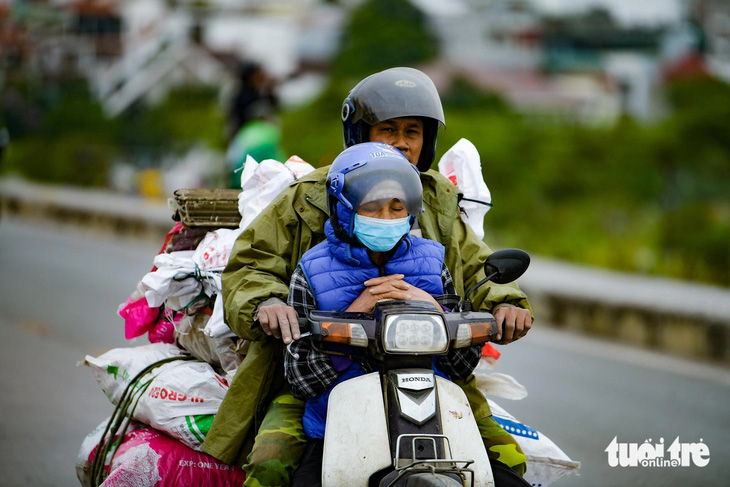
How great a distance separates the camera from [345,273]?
2.99m

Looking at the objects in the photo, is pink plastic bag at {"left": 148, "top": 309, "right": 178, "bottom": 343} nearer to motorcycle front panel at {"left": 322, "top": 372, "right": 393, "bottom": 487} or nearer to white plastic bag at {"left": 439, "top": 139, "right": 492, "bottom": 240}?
white plastic bag at {"left": 439, "top": 139, "right": 492, "bottom": 240}

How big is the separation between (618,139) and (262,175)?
18171mm

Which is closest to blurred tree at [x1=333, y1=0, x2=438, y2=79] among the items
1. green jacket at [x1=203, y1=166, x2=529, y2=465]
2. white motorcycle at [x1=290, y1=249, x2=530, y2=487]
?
green jacket at [x1=203, y1=166, x2=529, y2=465]

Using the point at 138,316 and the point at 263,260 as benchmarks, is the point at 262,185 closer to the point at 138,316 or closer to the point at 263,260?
the point at 263,260

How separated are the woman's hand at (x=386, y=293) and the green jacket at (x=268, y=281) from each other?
0.34 meters

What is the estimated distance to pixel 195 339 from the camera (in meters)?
3.88

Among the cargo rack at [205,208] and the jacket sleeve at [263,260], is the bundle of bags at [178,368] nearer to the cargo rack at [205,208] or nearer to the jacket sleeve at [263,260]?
the cargo rack at [205,208]

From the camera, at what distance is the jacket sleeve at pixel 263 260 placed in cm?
312

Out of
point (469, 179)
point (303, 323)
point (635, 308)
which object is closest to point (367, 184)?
point (303, 323)

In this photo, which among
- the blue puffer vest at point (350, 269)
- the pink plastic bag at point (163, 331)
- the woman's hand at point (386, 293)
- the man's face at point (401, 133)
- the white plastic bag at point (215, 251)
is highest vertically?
the man's face at point (401, 133)

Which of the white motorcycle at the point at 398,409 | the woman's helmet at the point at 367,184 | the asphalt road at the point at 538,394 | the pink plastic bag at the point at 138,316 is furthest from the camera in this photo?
the asphalt road at the point at 538,394

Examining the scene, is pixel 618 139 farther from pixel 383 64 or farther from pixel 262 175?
pixel 383 64

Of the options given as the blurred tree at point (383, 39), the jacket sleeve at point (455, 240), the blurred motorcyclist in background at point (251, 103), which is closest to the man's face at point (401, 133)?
the jacket sleeve at point (455, 240)

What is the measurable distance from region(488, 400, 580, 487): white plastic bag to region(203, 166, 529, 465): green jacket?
2.28 feet
